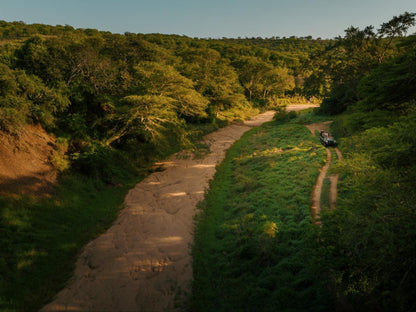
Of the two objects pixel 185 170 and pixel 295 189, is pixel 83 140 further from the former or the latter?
pixel 295 189

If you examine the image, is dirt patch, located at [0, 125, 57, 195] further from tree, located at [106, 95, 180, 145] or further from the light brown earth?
the light brown earth

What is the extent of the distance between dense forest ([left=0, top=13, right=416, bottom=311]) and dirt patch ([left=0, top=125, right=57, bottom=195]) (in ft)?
1.90

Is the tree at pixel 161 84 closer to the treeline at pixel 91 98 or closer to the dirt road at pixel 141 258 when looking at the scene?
the treeline at pixel 91 98

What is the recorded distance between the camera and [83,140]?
17453 millimetres

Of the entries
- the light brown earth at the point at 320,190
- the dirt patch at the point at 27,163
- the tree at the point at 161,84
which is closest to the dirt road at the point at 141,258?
the dirt patch at the point at 27,163

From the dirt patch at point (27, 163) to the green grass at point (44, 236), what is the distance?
744mm

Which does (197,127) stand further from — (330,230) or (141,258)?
(330,230)

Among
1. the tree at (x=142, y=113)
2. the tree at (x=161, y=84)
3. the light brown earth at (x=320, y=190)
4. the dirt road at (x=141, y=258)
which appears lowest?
the dirt road at (x=141, y=258)

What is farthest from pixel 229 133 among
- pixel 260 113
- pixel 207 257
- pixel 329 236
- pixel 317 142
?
pixel 329 236

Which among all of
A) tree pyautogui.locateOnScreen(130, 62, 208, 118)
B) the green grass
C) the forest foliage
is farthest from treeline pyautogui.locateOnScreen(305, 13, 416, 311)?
tree pyautogui.locateOnScreen(130, 62, 208, 118)

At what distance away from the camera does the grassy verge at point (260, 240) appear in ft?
27.3

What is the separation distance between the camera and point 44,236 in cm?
1078

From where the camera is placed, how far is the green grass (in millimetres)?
8656

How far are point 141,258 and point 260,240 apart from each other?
6065 mm
